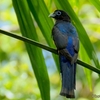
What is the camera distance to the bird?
202 centimetres

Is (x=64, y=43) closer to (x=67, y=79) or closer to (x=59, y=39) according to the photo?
(x=59, y=39)

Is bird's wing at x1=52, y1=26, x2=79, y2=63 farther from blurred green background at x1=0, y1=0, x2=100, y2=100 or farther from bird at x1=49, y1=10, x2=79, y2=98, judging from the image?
blurred green background at x1=0, y1=0, x2=100, y2=100

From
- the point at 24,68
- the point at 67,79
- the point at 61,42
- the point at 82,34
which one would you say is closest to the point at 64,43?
the point at 61,42

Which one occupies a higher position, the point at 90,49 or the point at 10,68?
the point at 10,68

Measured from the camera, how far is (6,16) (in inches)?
213

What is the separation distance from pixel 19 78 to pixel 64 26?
1779 millimetres

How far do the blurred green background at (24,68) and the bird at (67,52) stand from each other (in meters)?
1.54

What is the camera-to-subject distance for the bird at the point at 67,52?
2.02m

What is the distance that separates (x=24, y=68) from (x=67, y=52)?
2.96 meters

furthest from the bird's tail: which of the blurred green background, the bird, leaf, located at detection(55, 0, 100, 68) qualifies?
the blurred green background

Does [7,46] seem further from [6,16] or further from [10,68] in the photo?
[10,68]

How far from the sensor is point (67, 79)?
2066 mm

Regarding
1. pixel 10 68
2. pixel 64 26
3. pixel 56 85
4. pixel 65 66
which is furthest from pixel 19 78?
pixel 65 66

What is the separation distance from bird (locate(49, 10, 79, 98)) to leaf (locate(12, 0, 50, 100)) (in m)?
0.09
